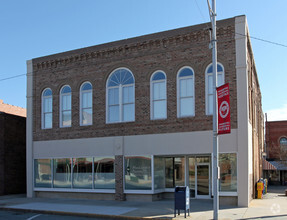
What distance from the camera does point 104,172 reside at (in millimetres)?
20812

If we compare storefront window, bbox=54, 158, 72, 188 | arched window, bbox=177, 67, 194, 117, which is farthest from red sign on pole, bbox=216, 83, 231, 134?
storefront window, bbox=54, 158, 72, 188

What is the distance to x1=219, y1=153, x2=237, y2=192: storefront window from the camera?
1725cm

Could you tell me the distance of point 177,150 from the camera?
18688 mm

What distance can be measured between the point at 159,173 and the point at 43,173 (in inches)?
310

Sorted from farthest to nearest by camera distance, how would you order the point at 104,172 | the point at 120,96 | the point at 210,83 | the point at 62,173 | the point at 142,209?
the point at 62,173 < the point at 104,172 < the point at 120,96 < the point at 210,83 < the point at 142,209

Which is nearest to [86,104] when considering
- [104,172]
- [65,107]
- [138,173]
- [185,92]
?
[65,107]

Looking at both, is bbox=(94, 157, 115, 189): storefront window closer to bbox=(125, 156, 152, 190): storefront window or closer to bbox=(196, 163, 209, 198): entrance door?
bbox=(125, 156, 152, 190): storefront window

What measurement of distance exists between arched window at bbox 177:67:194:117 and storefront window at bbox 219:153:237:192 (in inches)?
112

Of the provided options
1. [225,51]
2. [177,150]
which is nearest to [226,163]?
[177,150]

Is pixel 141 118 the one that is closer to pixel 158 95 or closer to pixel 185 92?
pixel 158 95

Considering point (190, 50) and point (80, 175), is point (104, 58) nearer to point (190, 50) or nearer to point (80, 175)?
point (190, 50)

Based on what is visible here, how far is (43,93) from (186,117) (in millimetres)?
10079

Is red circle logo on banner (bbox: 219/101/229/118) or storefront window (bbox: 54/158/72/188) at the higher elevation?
red circle logo on banner (bbox: 219/101/229/118)

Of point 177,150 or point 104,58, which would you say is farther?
point 104,58
